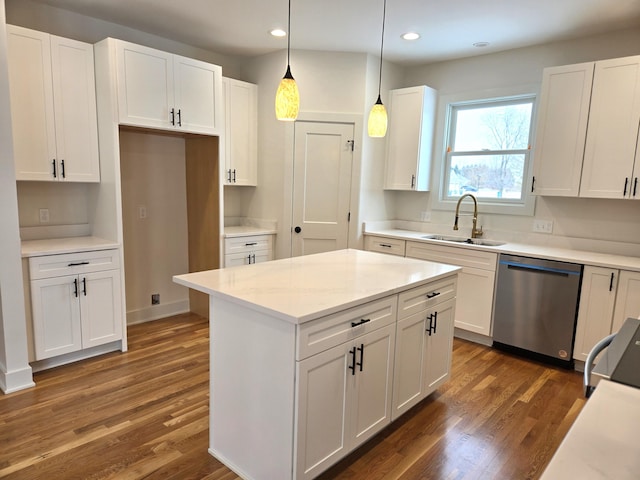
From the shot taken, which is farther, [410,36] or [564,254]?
[410,36]

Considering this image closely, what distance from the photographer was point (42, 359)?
9.62 feet

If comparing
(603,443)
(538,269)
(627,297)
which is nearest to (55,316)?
(603,443)

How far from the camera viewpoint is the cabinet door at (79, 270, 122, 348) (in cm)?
310

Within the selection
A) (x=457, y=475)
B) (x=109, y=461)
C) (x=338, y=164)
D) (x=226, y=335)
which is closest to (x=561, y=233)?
(x=338, y=164)

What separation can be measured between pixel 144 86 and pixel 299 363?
270 cm

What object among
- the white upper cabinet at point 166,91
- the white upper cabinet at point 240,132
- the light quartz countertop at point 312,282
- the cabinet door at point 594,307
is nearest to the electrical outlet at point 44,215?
the white upper cabinet at point 166,91

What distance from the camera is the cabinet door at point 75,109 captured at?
301 centimetres

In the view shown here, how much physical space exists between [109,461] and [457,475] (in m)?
1.77

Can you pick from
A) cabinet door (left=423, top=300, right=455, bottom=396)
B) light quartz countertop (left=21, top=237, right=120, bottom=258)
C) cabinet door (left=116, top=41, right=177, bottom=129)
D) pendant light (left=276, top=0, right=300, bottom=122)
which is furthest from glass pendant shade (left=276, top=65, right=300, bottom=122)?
light quartz countertop (left=21, top=237, right=120, bottom=258)

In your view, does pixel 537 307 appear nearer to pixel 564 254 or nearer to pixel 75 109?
pixel 564 254

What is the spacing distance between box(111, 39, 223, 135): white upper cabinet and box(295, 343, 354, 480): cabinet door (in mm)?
2541

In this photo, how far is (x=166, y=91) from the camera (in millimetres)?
3408

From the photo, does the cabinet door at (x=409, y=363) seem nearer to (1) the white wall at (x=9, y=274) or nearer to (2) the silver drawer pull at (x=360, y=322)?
(2) the silver drawer pull at (x=360, y=322)

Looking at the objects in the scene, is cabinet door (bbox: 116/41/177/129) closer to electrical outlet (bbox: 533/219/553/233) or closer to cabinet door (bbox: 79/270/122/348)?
cabinet door (bbox: 79/270/122/348)
